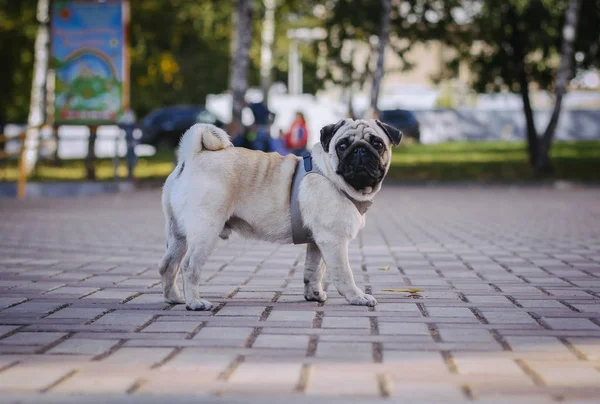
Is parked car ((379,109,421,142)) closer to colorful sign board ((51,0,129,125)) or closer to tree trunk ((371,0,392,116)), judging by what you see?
tree trunk ((371,0,392,116))

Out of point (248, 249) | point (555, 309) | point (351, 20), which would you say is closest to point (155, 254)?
point (248, 249)

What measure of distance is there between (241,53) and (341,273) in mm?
18203

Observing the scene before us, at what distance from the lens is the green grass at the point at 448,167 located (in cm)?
2434

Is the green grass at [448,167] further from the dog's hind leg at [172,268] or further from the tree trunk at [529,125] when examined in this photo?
the dog's hind leg at [172,268]

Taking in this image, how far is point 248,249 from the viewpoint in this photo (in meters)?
9.63

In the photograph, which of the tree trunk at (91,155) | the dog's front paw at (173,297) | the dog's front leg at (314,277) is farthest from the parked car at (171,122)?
the dog's front paw at (173,297)

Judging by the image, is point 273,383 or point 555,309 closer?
point 273,383

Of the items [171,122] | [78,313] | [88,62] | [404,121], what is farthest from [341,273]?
[404,121]

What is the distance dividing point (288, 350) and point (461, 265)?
12.8ft

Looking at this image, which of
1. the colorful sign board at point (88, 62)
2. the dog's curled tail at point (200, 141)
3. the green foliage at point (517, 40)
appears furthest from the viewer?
the green foliage at point (517, 40)

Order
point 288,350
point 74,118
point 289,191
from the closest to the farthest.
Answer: point 288,350 < point 289,191 < point 74,118

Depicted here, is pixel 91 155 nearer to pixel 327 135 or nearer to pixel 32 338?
pixel 327 135

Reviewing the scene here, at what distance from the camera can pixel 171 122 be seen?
38906 mm

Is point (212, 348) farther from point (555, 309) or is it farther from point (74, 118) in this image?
point (74, 118)
